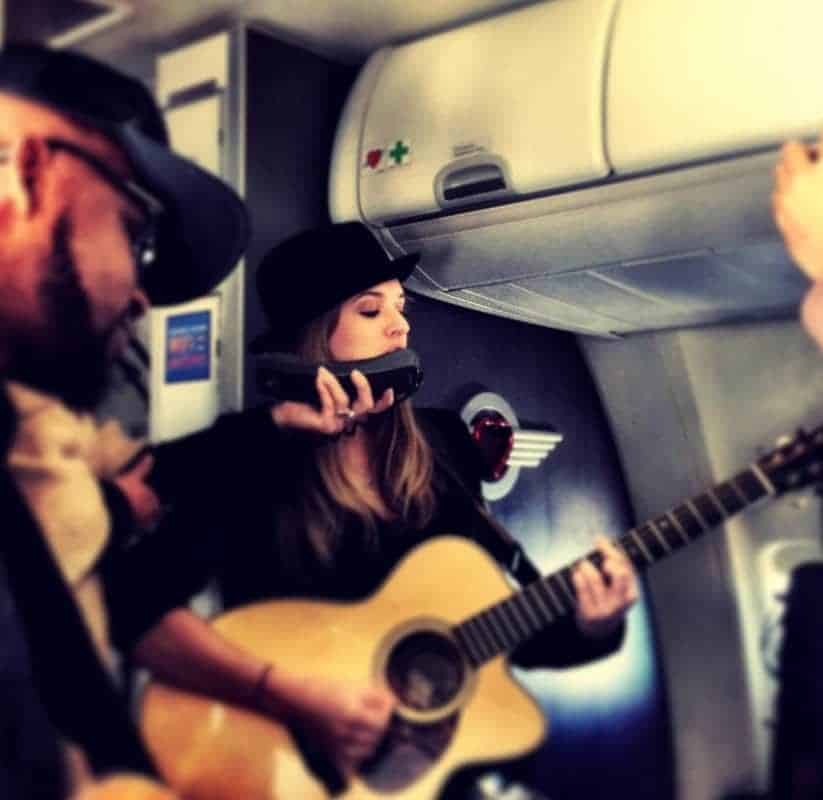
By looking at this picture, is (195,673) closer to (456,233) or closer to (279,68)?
(456,233)

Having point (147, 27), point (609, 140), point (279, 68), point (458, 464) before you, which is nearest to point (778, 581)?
point (458, 464)

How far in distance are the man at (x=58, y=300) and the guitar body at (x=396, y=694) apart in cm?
8

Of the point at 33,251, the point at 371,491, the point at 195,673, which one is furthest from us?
the point at 371,491

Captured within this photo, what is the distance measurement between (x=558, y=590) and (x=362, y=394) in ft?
1.25

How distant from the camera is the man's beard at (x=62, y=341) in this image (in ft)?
3.96

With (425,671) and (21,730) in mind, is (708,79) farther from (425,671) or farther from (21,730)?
(21,730)

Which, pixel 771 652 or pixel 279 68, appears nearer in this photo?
pixel 771 652

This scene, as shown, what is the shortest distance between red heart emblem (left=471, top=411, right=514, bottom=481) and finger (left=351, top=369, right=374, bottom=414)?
16 cm

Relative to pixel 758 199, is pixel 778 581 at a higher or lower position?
lower

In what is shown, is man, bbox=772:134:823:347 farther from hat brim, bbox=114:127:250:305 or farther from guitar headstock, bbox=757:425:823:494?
hat brim, bbox=114:127:250:305

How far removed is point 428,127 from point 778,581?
0.78 m

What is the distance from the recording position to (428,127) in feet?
4.78

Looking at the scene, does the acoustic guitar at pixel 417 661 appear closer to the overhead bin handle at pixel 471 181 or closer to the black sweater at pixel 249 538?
the black sweater at pixel 249 538

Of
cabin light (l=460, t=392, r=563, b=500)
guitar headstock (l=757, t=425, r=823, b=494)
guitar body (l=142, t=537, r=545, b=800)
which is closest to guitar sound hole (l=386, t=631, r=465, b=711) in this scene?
guitar body (l=142, t=537, r=545, b=800)
